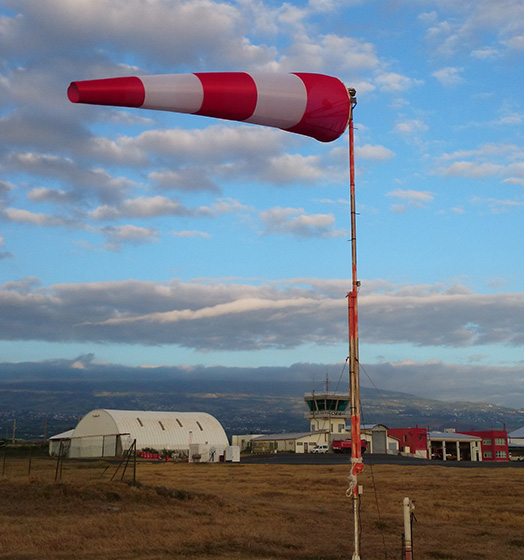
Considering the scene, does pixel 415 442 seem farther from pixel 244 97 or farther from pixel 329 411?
pixel 244 97

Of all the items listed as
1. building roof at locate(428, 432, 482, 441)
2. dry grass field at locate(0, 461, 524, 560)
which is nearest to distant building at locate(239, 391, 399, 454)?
building roof at locate(428, 432, 482, 441)

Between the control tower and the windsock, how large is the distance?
352 ft

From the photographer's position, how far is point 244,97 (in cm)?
1138

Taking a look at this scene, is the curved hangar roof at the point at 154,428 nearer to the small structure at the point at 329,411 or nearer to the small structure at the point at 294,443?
the small structure at the point at 294,443

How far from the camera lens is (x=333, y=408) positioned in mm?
119000

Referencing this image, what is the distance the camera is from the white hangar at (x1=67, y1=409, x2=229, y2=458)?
89.0m

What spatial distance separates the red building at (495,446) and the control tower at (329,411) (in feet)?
78.4

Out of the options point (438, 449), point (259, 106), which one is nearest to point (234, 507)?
point (259, 106)

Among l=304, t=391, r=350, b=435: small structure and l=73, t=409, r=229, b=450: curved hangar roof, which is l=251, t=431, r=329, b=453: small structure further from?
l=73, t=409, r=229, b=450: curved hangar roof

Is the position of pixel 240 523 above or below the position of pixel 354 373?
below

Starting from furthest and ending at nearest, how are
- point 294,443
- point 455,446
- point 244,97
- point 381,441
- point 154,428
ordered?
point 455,446 → point 294,443 → point 381,441 → point 154,428 → point 244,97

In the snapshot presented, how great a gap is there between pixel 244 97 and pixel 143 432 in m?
89.0

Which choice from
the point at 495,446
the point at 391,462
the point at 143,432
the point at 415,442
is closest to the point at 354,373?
the point at 391,462

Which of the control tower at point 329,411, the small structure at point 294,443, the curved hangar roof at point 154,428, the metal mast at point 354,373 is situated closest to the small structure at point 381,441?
the small structure at point 294,443
